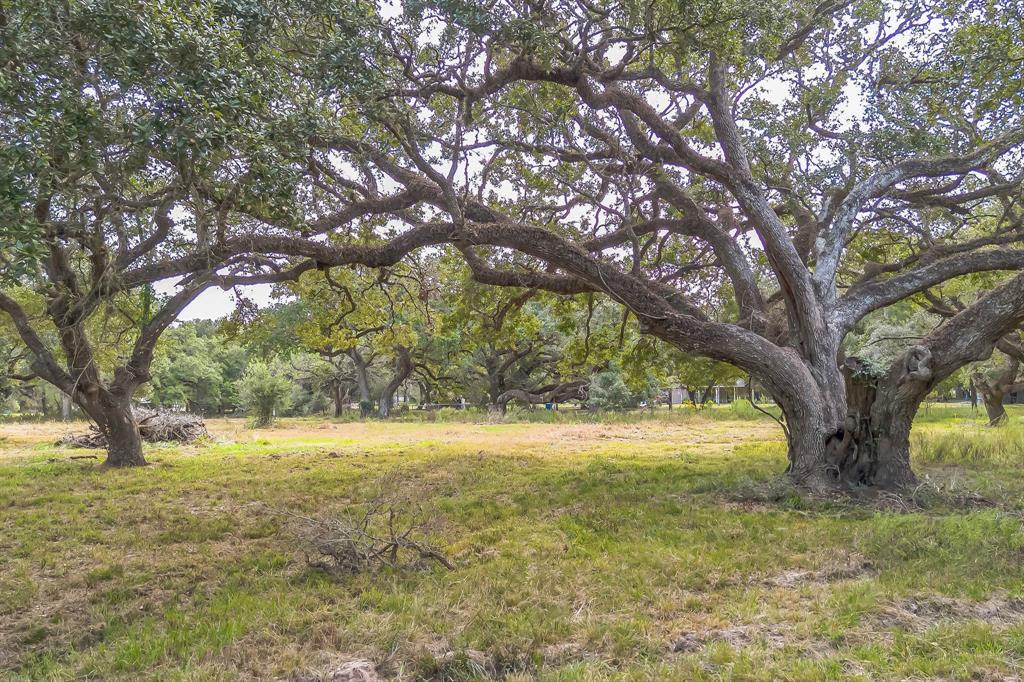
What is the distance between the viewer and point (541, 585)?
13.9 feet

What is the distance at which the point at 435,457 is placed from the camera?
39.5 ft

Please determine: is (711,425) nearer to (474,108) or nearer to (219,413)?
(474,108)

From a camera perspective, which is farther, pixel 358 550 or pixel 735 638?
pixel 358 550

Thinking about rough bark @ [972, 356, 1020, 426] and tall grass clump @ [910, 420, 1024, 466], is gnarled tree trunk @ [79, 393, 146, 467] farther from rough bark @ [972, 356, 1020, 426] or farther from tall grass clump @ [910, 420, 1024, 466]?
rough bark @ [972, 356, 1020, 426]

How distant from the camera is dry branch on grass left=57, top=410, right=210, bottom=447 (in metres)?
15.2

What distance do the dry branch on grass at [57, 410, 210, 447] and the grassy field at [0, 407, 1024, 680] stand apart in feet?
24.1

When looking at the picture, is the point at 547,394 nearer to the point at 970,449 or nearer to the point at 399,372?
the point at 399,372

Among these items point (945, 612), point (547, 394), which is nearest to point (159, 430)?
point (945, 612)

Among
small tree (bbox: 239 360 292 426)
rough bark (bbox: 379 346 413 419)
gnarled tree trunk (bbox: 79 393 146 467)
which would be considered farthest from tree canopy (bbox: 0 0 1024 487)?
rough bark (bbox: 379 346 413 419)

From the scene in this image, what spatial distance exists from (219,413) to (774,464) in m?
45.6

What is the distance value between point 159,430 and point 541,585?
15451 millimetres

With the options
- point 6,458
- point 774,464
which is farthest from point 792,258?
point 6,458

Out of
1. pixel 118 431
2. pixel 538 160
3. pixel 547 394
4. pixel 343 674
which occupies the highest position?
pixel 538 160

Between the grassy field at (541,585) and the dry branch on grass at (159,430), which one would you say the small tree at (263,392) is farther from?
the grassy field at (541,585)
